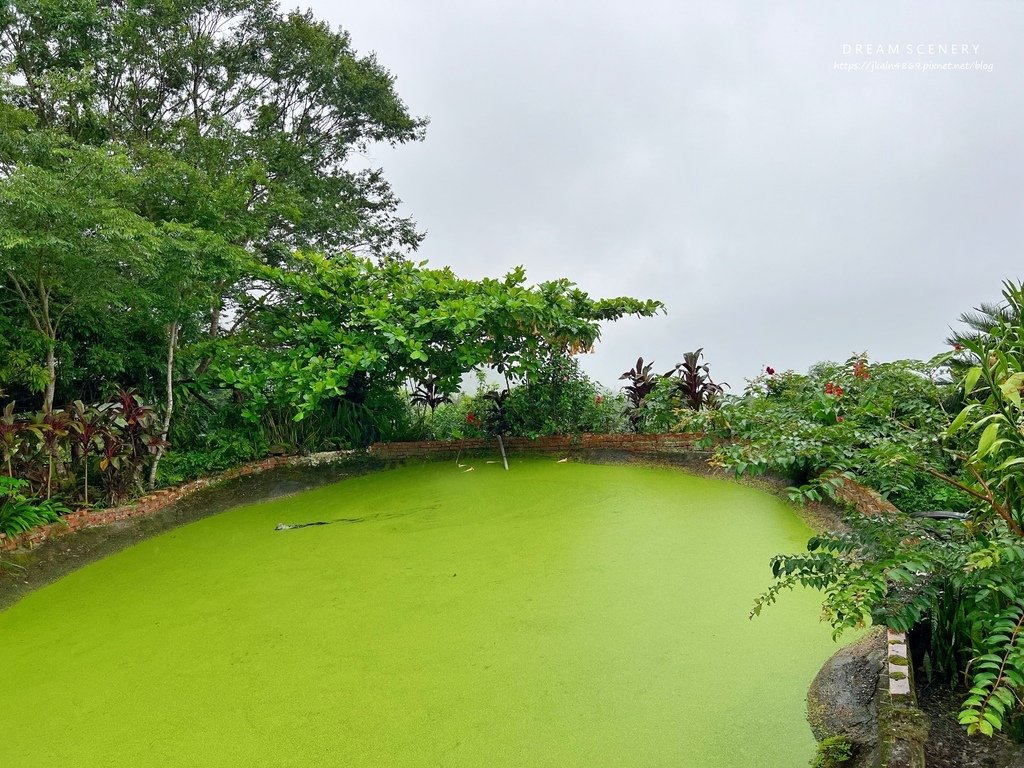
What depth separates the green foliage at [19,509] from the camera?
3.55 metres

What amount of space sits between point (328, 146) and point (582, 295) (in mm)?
4430

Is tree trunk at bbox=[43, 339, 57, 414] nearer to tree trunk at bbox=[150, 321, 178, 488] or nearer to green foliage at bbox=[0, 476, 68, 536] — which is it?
green foliage at bbox=[0, 476, 68, 536]

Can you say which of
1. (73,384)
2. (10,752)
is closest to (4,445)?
(73,384)

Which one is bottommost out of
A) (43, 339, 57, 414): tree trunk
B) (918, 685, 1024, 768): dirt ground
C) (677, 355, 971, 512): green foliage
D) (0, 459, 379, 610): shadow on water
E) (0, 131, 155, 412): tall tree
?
(918, 685, 1024, 768): dirt ground

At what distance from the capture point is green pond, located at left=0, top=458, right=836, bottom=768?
178cm

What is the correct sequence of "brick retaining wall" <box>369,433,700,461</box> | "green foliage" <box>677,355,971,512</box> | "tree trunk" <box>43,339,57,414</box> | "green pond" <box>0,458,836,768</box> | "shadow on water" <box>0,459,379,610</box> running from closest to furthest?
"green pond" <box>0,458,836,768</box> → "green foliage" <box>677,355,971,512</box> → "shadow on water" <box>0,459,379,610</box> → "tree trunk" <box>43,339,57,414</box> → "brick retaining wall" <box>369,433,700,461</box>

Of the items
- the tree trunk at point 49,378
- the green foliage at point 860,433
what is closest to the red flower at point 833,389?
the green foliage at point 860,433

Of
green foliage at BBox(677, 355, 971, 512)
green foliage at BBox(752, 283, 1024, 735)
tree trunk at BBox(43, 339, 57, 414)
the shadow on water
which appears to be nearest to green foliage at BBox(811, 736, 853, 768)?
green foliage at BBox(752, 283, 1024, 735)

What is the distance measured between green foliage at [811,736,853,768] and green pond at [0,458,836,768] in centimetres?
6

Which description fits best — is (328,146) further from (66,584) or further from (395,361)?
(66,584)

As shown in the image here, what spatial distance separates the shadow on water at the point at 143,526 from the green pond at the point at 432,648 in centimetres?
14

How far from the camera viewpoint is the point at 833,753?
158 cm

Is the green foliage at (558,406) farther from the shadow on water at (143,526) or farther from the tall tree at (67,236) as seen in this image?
the tall tree at (67,236)

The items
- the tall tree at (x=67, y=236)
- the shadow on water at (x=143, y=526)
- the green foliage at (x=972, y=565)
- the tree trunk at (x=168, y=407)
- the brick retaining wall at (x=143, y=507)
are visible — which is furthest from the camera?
the tree trunk at (x=168, y=407)
